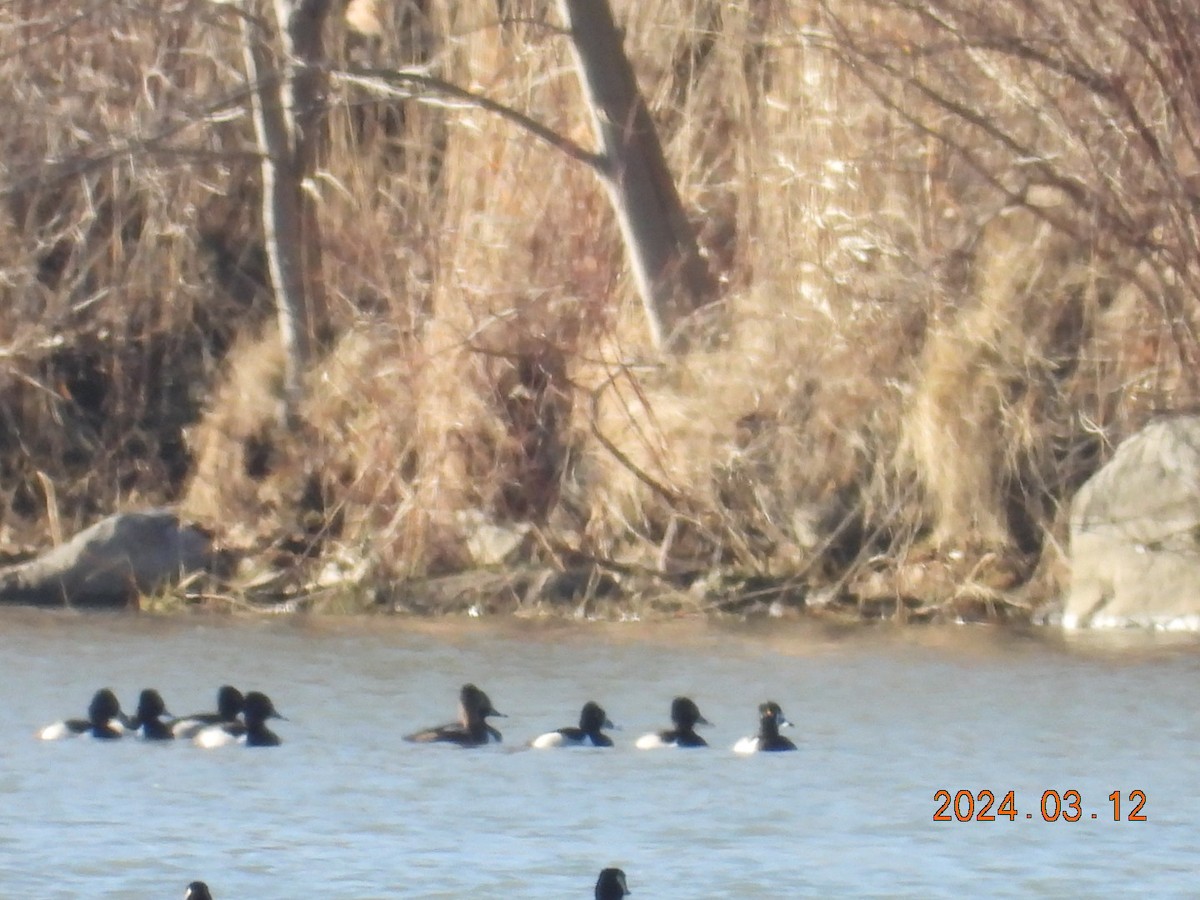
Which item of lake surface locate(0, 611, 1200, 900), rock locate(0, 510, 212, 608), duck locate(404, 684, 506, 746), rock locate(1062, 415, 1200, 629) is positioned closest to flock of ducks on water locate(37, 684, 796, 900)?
duck locate(404, 684, 506, 746)

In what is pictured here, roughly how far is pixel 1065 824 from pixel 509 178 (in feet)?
28.5

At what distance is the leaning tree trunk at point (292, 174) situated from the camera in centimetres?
1792

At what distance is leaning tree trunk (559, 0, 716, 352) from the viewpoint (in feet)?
53.3

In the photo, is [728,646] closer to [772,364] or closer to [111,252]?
[772,364]

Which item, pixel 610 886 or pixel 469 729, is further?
pixel 469 729

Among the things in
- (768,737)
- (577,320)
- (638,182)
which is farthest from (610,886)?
(638,182)

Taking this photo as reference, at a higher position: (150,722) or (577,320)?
(577,320)

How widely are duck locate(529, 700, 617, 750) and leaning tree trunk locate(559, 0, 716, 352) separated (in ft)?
17.7

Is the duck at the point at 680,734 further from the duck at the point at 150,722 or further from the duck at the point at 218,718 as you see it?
the duck at the point at 150,722

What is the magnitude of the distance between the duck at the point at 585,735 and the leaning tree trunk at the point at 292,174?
276 inches

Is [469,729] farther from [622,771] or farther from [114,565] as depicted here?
[114,565]

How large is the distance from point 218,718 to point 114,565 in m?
5.72

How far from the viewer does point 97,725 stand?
11.4 meters

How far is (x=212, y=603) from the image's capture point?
54.9ft
